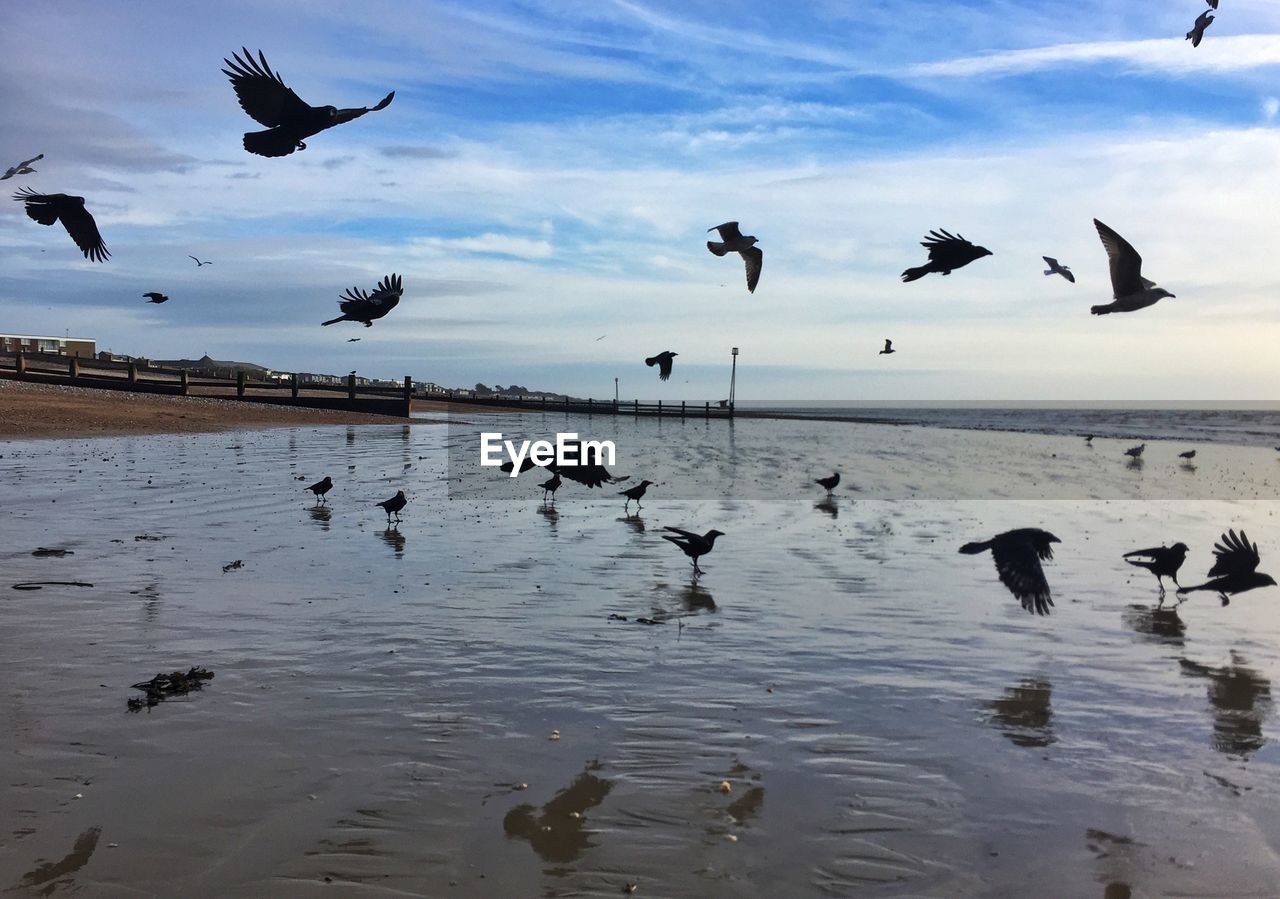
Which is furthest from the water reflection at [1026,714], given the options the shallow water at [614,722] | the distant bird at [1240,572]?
the distant bird at [1240,572]

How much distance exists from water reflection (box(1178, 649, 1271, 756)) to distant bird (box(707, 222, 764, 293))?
7.09 metres

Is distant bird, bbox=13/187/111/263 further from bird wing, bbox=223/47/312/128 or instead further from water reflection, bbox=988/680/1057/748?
water reflection, bbox=988/680/1057/748

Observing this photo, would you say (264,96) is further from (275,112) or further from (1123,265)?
(1123,265)

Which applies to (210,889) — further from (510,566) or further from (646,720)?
(510,566)

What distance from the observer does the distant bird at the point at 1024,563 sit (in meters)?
7.30

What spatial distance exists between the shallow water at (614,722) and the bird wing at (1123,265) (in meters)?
3.05

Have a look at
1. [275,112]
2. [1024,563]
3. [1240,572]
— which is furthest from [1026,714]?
[275,112]

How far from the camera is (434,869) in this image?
4.05 metres

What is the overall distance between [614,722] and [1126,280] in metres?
6.62

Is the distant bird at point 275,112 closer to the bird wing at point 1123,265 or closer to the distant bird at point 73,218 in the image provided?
the distant bird at point 73,218

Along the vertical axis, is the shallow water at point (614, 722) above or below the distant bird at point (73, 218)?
below

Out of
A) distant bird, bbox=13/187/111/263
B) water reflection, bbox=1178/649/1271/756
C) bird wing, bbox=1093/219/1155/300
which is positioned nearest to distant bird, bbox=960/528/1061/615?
water reflection, bbox=1178/649/1271/756

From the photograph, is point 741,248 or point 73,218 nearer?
point 73,218

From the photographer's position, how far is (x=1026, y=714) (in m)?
6.22
